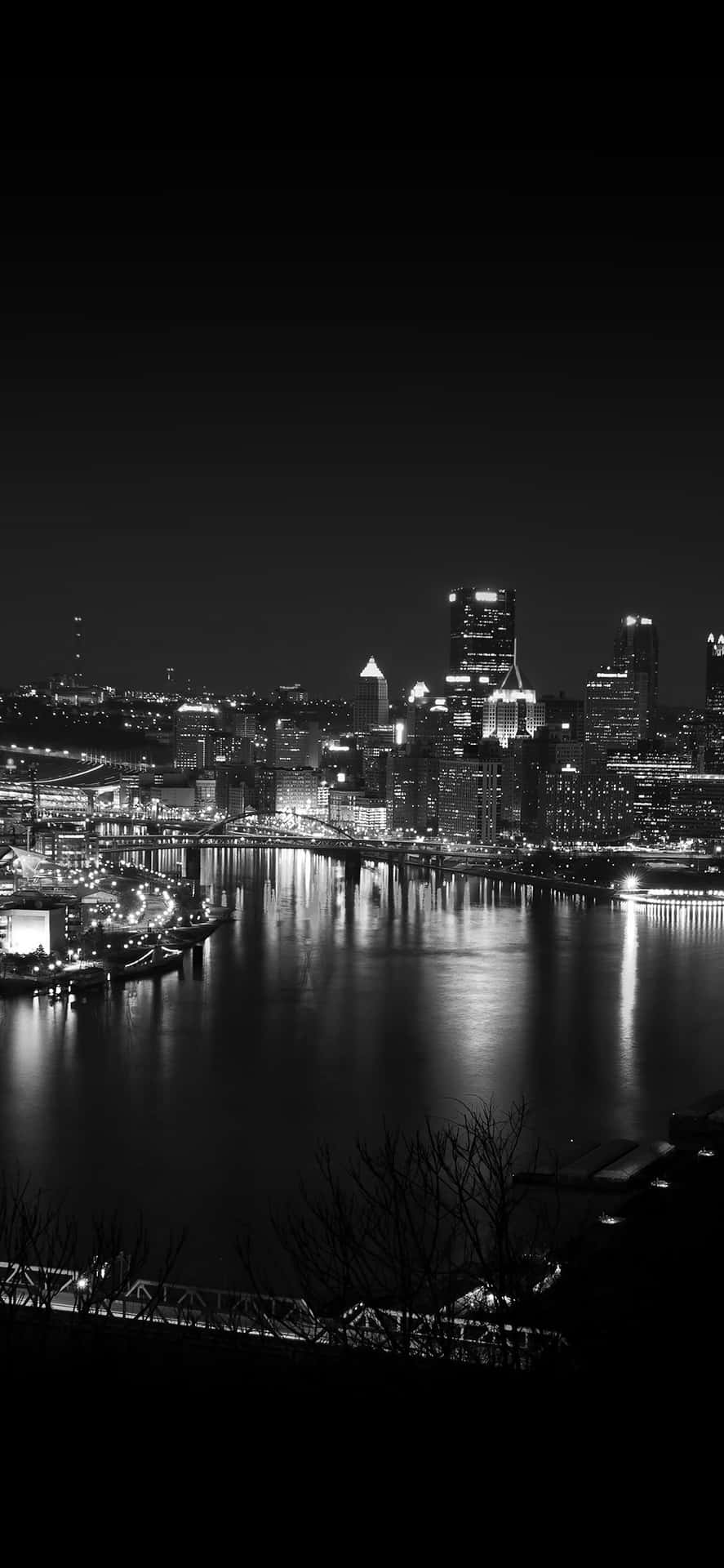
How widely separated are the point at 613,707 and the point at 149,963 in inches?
667

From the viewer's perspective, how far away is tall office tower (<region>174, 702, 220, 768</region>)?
2830 centimetres

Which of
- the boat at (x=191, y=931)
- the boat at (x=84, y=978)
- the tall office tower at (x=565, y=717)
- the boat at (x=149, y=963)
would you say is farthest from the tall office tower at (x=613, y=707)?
the boat at (x=84, y=978)

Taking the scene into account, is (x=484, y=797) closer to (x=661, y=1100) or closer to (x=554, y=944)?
(x=554, y=944)

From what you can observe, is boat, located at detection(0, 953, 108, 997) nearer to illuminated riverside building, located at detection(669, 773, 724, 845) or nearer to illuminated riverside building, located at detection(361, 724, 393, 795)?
illuminated riverside building, located at detection(669, 773, 724, 845)

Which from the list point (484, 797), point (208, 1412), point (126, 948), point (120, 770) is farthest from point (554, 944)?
point (120, 770)

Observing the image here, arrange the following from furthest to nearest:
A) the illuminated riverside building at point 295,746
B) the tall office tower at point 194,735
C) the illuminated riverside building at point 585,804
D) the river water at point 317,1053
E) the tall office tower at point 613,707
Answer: the tall office tower at point 194,735, the illuminated riverside building at point 295,746, the tall office tower at point 613,707, the illuminated riverside building at point 585,804, the river water at point 317,1053

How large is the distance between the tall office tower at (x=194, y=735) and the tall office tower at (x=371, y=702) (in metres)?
3.07

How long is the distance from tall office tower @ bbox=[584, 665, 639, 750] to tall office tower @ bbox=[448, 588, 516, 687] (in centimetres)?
489

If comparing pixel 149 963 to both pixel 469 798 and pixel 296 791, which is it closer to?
pixel 469 798

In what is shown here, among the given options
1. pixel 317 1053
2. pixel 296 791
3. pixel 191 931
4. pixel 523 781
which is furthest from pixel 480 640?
pixel 317 1053

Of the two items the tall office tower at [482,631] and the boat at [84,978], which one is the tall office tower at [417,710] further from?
the boat at [84,978]

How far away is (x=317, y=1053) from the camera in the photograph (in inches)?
230

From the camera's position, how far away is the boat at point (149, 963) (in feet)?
25.2

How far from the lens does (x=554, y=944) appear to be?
29.8 feet
